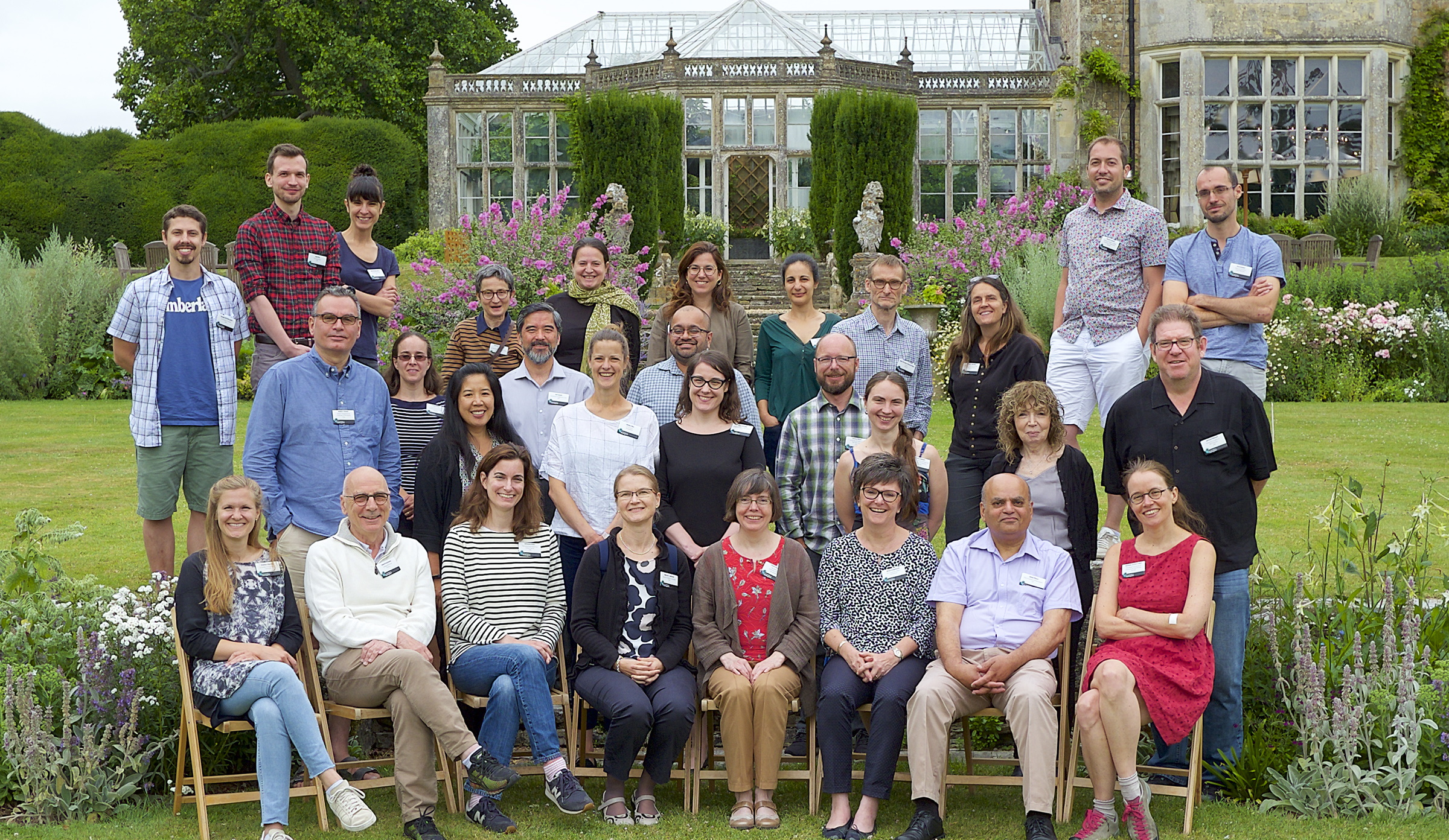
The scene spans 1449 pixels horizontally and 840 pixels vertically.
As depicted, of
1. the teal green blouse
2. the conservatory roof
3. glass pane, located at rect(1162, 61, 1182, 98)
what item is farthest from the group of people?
the conservatory roof

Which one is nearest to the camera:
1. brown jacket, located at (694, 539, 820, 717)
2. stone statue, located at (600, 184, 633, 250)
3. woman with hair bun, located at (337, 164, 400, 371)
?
brown jacket, located at (694, 539, 820, 717)

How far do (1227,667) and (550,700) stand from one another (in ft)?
7.77

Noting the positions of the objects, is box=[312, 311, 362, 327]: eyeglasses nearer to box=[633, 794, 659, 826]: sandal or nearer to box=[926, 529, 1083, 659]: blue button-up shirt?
Answer: box=[633, 794, 659, 826]: sandal

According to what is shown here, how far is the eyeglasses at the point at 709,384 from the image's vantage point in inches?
204

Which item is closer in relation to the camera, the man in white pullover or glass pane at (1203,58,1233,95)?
the man in white pullover

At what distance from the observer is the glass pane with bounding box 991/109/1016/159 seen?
85.8 feet

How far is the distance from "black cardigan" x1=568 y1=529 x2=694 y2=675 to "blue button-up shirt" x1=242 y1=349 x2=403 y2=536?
83 cm

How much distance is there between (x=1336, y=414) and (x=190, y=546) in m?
10.2

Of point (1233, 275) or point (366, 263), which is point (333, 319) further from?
point (1233, 275)

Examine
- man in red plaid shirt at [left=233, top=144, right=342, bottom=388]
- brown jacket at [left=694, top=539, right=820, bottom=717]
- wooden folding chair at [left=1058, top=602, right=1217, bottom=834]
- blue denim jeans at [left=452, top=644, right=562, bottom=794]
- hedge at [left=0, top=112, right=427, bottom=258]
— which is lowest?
wooden folding chair at [left=1058, top=602, right=1217, bottom=834]

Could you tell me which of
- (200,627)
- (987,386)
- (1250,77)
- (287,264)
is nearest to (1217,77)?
(1250,77)

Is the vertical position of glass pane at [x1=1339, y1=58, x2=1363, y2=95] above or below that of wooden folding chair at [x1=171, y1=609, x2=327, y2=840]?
above

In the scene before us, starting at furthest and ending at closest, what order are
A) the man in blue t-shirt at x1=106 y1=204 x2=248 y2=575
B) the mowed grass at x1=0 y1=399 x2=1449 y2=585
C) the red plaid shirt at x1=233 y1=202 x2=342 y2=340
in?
the mowed grass at x1=0 y1=399 x2=1449 y2=585 → the red plaid shirt at x1=233 y1=202 x2=342 y2=340 → the man in blue t-shirt at x1=106 y1=204 x2=248 y2=575

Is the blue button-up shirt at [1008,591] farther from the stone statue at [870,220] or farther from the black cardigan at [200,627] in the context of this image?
the stone statue at [870,220]
